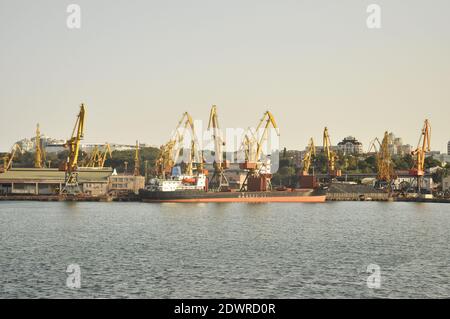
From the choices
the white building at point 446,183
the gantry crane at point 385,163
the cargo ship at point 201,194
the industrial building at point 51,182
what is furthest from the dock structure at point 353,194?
the industrial building at point 51,182

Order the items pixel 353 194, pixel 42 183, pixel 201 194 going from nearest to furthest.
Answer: pixel 201 194 < pixel 42 183 < pixel 353 194

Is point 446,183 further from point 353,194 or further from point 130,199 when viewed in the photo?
point 130,199

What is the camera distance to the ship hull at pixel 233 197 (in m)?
117

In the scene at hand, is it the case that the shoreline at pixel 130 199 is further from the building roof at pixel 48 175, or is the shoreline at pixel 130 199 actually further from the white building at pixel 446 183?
the white building at pixel 446 183

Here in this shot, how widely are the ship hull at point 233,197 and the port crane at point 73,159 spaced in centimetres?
Result: 1498

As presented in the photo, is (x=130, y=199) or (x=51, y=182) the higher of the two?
(x=51, y=182)

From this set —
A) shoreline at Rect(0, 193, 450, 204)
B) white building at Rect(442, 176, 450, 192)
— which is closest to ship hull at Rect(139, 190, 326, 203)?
shoreline at Rect(0, 193, 450, 204)

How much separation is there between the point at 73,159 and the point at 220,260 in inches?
3758

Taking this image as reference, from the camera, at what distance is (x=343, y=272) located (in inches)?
1433

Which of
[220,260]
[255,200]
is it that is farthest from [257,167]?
[220,260]

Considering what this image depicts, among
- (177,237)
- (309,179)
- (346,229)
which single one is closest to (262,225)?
(346,229)

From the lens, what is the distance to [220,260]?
40.2 metres

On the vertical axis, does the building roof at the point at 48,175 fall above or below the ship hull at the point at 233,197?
above
